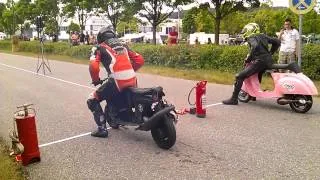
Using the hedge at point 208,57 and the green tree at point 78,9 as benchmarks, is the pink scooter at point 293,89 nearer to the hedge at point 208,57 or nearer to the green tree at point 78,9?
the hedge at point 208,57

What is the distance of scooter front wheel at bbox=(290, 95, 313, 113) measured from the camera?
8.43 meters

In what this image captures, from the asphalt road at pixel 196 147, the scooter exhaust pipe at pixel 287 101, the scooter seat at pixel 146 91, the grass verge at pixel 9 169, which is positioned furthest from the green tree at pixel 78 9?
the grass verge at pixel 9 169

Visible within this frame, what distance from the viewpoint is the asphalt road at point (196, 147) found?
209 inches

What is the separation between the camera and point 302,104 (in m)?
8.52

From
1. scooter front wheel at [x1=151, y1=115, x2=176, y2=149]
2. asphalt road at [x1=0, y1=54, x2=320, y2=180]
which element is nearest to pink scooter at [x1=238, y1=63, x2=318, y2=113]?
asphalt road at [x1=0, y1=54, x2=320, y2=180]

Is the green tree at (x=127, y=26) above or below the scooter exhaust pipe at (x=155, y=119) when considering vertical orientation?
above

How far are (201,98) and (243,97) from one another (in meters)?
2.03

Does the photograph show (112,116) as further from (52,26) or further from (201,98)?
(52,26)

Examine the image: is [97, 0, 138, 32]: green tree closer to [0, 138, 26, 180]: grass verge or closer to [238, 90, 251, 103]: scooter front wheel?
[238, 90, 251, 103]: scooter front wheel

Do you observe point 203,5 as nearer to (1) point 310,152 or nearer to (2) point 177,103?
(2) point 177,103

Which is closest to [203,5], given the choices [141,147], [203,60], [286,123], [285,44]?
[203,60]

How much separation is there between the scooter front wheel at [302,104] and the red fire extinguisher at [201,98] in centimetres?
186

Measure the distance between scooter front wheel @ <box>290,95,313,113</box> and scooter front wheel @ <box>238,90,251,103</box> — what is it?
1.29m

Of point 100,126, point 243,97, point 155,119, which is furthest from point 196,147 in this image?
point 243,97
